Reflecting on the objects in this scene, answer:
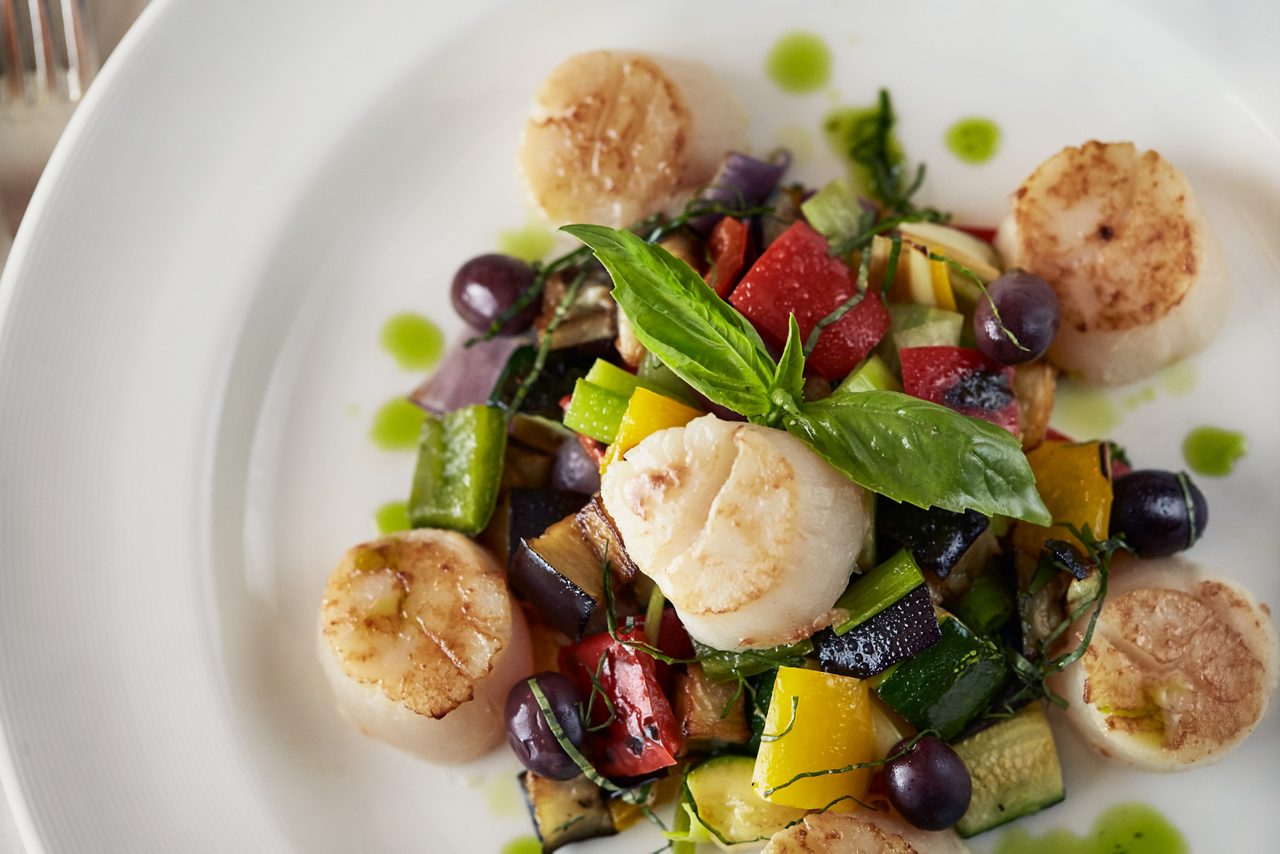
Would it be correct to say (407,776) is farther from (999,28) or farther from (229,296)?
(999,28)

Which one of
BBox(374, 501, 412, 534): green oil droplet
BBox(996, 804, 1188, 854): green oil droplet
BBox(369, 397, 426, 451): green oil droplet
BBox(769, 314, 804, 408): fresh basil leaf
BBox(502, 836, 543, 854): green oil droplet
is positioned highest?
BBox(769, 314, 804, 408): fresh basil leaf

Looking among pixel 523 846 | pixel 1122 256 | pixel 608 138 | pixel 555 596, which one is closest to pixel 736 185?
pixel 608 138

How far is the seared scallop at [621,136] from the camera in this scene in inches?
118

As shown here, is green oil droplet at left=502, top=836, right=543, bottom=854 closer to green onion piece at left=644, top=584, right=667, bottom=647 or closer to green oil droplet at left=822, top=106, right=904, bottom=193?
green onion piece at left=644, top=584, right=667, bottom=647

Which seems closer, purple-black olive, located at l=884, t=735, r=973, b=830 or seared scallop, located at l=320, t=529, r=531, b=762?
purple-black olive, located at l=884, t=735, r=973, b=830

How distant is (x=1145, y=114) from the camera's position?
9.72 feet

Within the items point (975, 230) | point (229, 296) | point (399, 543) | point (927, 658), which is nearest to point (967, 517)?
point (927, 658)

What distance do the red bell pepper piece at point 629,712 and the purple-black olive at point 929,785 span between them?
1.68 ft

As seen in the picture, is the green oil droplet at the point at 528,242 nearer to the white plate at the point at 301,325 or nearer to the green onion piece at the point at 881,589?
the white plate at the point at 301,325

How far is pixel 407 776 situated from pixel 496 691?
39 cm

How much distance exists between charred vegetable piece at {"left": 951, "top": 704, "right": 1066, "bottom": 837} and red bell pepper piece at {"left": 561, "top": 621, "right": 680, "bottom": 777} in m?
0.70

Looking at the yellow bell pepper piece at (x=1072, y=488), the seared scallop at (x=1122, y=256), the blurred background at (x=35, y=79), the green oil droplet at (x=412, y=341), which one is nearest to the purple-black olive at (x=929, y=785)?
the yellow bell pepper piece at (x=1072, y=488)

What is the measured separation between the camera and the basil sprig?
2.17 metres

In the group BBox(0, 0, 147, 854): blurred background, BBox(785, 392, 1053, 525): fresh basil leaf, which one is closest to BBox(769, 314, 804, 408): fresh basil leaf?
BBox(785, 392, 1053, 525): fresh basil leaf
